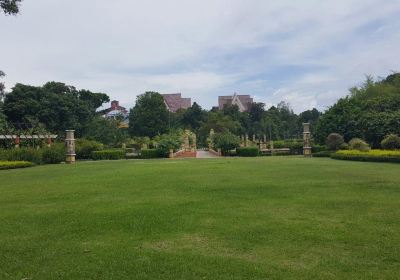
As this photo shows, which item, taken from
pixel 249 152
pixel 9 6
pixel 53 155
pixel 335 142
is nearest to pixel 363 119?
pixel 335 142

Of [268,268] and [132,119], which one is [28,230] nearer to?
[268,268]

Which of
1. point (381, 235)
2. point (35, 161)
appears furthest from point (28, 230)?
point (35, 161)

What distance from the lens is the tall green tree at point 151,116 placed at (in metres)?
51.3

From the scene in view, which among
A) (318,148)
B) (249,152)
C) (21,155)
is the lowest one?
(249,152)

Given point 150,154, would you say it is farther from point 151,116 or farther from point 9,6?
point 9,6

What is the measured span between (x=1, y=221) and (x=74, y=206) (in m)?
1.33

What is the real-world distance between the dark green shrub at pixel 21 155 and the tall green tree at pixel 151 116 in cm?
2696

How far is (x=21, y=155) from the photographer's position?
24031 mm

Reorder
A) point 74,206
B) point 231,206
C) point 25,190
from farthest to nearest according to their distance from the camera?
point 25,190 → point 74,206 → point 231,206

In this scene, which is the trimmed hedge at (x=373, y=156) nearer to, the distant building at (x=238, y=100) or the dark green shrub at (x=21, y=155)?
the dark green shrub at (x=21, y=155)

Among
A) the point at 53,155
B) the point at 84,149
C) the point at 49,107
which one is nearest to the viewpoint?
the point at 53,155

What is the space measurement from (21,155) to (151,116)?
27793 millimetres

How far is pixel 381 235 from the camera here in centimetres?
518

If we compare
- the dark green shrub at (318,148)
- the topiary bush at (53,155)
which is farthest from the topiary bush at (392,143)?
the topiary bush at (53,155)
